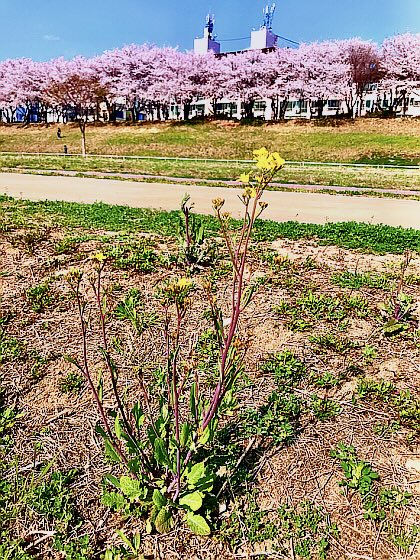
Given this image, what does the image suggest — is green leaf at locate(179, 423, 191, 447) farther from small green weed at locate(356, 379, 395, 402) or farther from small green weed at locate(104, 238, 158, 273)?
Answer: small green weed at locate(104, 238, 158, 273)

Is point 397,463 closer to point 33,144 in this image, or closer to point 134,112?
point 33,144

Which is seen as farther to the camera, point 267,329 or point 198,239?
point 198,239

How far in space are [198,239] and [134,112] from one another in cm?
4625

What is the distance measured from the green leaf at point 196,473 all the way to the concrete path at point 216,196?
5247mm

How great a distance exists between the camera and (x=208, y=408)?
182 cm

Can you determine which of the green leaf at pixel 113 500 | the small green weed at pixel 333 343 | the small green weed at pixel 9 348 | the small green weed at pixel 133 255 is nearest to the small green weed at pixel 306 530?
the green leaf at pixel 113 500

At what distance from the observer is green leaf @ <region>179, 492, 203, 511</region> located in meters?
1.74

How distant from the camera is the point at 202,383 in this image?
253cm

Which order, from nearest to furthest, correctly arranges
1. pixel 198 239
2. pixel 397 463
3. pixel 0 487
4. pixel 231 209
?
pixel 0 487
pixel 397 463
pixel 198 239
pixel 231 209

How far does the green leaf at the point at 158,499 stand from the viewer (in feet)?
5.64

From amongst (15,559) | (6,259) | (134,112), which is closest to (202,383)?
(15,559)

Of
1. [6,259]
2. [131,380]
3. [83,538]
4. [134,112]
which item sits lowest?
[83,538]

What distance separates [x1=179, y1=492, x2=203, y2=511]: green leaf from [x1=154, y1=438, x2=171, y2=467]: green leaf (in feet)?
0.44

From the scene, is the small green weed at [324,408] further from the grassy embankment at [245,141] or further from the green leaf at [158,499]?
the grassy embankment at [245,141]
